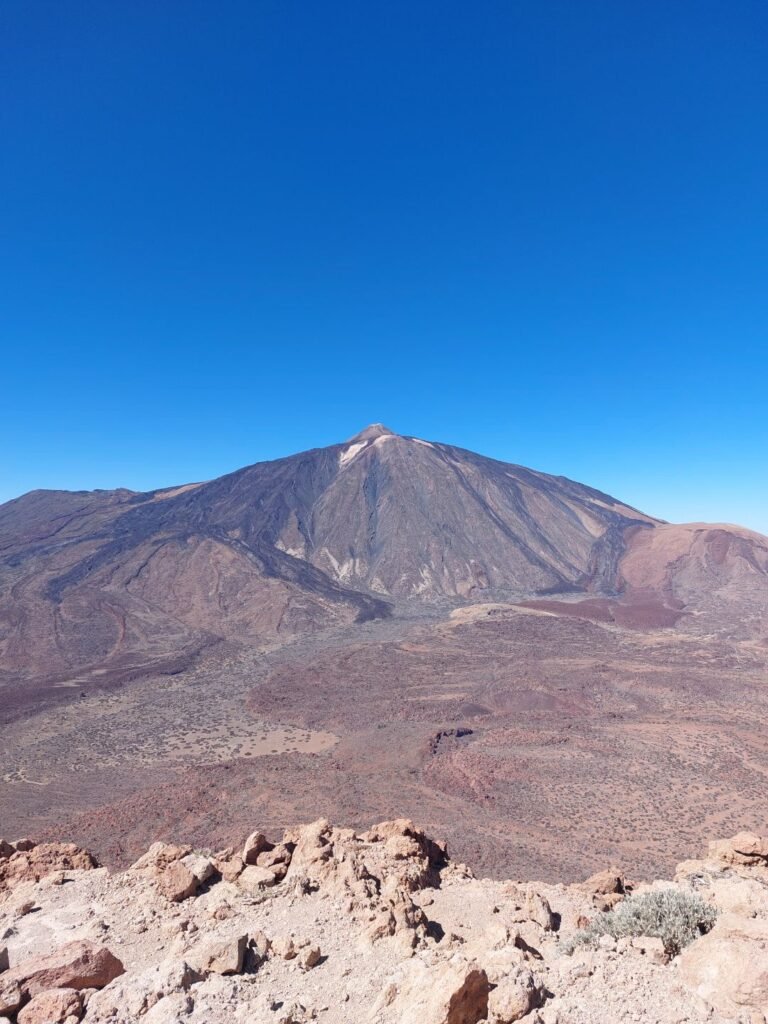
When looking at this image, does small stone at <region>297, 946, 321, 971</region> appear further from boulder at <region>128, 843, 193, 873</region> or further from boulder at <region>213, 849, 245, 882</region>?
boulder at <region>128, 843, 193, 873</region>

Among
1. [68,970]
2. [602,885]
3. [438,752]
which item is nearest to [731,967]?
[602,885]

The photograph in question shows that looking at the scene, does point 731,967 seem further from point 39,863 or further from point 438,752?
point 438,752

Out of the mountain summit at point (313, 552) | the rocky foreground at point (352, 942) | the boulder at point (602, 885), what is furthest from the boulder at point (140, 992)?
the mountain summit at point (313, 552)

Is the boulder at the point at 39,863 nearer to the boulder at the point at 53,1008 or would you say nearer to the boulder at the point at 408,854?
the boulder at the point at 53,1008

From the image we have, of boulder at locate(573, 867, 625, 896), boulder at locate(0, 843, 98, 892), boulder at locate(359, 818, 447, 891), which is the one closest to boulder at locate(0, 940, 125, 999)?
boulder at locate(0, 843, 98, 892)

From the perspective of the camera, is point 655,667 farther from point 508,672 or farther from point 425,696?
point 425,696

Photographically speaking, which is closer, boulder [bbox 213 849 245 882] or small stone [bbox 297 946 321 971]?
small stone [bbox 297 946 321 971]
